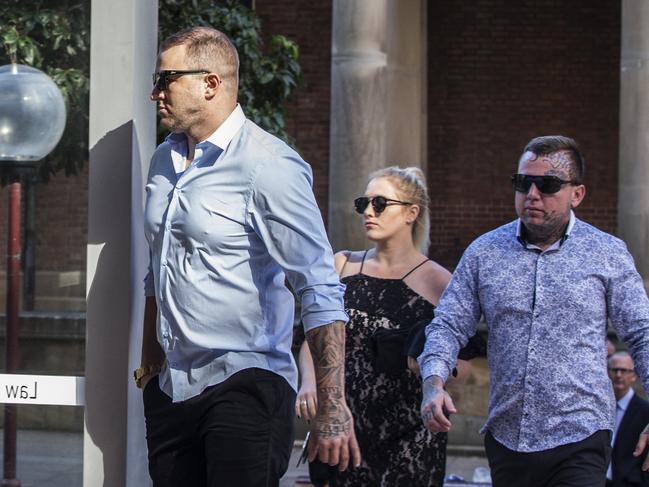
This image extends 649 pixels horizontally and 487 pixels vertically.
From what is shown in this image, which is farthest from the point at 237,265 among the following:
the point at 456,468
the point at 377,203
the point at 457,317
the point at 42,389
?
the point at 456,468

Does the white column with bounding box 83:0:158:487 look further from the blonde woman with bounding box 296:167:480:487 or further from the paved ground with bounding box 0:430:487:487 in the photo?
the blonde woman with bounding box 296:167:480:487

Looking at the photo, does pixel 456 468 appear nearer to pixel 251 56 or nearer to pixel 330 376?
pixel 251 56

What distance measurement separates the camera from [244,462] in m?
3.42

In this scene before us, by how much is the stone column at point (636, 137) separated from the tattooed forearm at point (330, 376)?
967cm

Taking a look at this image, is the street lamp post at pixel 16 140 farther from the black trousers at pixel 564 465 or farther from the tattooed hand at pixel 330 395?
the black trousers at pixel 564 465

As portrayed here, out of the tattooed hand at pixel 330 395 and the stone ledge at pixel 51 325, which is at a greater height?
the stone ledge at pixel 51 325

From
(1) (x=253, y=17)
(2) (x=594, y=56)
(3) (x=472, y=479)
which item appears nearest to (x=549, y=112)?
(2) (x=594, y=56)

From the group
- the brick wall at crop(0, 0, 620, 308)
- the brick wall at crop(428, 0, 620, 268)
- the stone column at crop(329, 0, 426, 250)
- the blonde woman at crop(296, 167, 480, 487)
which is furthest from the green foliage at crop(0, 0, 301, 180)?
the brick wall at crop(428, 0, 620, 268)

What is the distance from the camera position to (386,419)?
553cm

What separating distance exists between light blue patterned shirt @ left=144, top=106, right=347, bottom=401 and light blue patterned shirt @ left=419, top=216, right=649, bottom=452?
3.99ft

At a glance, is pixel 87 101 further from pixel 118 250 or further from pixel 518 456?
pixel 518 456

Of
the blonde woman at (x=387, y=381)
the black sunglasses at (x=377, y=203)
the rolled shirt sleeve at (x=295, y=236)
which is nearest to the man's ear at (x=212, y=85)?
the rolled shirt sleeve at (x=295, y=236)

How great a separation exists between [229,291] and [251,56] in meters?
6.21

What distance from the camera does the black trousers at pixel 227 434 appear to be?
3428mm
